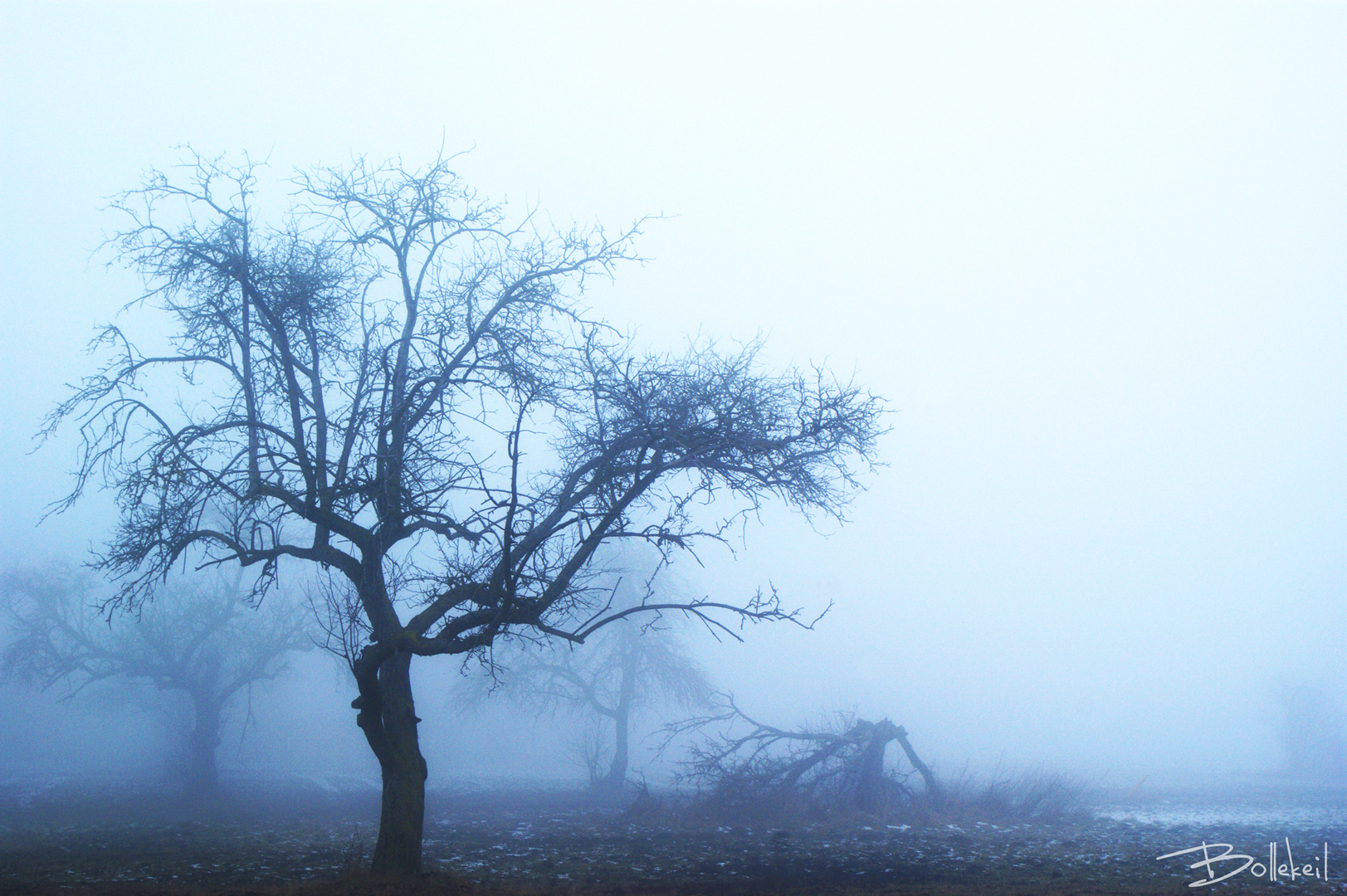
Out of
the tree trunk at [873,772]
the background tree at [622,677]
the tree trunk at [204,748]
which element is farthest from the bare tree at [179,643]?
the tree trunk at [873,772]

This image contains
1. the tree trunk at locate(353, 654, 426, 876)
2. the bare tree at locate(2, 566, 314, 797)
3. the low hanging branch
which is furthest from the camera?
the bare tree at locate(2, 566, 314, 797)

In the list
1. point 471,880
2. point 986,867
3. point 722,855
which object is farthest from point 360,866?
point 986,867

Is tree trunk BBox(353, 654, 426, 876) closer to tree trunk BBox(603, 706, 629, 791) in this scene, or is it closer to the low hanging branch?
the low hanging branch

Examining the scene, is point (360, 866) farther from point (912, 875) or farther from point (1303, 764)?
point (1303, 764)

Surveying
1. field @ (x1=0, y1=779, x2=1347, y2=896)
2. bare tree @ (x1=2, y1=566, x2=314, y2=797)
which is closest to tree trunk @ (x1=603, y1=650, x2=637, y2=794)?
field @ (x1=0, y1=779, x2=1347, y2=896)

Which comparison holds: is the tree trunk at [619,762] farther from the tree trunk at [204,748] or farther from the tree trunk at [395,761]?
the tree trunk at [395,761]

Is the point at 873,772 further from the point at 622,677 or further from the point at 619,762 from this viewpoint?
the point at 622,677

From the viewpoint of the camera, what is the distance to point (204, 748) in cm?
2514

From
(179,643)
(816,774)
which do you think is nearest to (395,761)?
(816,774)

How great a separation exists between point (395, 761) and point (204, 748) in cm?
1912

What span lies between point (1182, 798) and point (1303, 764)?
24.8 m

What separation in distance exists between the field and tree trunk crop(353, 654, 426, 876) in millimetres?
379

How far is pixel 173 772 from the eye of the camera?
28750 millimetres

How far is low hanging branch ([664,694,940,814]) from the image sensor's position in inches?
730
